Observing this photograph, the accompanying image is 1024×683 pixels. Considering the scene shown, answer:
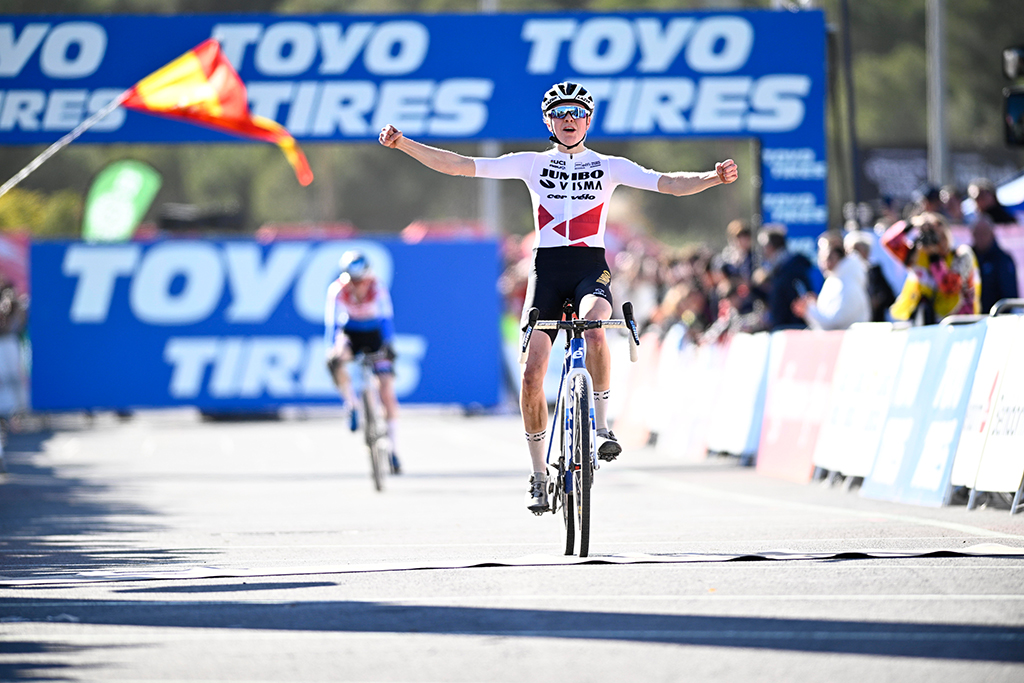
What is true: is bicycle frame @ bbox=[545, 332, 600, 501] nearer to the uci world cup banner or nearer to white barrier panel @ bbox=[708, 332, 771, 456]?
white barrier panel @ bbox=[708, 332, 771, 456]

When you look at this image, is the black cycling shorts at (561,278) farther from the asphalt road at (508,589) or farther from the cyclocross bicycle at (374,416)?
the cyclocross bicycle at (374,416)

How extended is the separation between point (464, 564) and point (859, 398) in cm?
573

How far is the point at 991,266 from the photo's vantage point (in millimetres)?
13633

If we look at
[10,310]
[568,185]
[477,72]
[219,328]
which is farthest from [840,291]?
[10,310]

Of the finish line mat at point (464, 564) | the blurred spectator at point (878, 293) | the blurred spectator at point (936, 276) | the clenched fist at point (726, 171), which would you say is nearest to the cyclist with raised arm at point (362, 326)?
the blurred spectator at point (878, 293)

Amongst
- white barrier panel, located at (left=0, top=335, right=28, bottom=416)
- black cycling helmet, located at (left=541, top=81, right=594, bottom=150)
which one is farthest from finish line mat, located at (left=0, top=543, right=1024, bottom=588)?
white barrier panel, located at (left=0, top=335, right=28, bottom=416)

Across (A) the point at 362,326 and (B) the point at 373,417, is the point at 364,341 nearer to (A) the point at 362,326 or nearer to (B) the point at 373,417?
(A) the point at 362,326

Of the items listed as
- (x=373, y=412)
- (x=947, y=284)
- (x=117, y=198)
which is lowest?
(x=373, y=412)

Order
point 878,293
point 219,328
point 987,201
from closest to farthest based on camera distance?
point 987,201 < point 878,293 < point 219,328

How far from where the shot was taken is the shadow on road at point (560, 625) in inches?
226

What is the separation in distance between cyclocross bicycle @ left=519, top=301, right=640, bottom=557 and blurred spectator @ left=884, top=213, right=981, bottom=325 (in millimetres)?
4977

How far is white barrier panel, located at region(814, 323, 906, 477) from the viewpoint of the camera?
12.6 metres

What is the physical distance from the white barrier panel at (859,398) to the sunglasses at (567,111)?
175 inches

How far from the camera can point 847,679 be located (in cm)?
520
